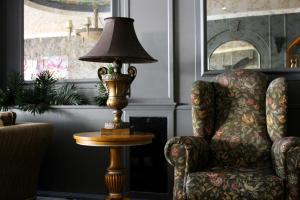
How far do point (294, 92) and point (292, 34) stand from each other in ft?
1.47

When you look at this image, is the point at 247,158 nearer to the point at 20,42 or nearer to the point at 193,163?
the point at 193,163

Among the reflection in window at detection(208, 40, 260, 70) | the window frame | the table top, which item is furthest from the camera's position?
the window frame

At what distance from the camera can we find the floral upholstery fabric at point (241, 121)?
8.73 ft

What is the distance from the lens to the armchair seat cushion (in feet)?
7.07

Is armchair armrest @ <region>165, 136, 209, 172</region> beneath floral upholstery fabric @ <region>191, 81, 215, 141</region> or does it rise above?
beneath

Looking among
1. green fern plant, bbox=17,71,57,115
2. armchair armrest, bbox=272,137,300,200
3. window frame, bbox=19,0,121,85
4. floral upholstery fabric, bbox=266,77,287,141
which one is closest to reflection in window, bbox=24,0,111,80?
window frame, bbox=19,0,121,85

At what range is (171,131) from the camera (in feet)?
10.4

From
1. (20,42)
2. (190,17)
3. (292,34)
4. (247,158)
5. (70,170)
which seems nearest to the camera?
(247,158)

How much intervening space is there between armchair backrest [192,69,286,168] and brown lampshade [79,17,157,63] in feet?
1.67

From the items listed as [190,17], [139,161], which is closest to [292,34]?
[190,17]

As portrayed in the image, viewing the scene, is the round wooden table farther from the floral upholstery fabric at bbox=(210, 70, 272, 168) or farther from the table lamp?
the floral upholstery fabric at bbox=(210, 70, 272, 168)

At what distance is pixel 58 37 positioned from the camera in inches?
143

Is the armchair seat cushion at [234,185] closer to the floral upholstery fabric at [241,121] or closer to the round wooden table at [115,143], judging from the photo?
the floral upholstery fabric at [241,121]

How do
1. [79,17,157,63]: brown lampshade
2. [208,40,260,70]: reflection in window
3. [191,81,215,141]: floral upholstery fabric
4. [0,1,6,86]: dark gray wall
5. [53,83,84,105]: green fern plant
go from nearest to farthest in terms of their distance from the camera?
[79,17,157,63]: brown lampshade → [191,81,215,141]: floral upholstery fabric → [208,40,260,70]: reflection in window → [53,83,84,105]: green fern plant → [0,1,6,86]: dark gray wall
